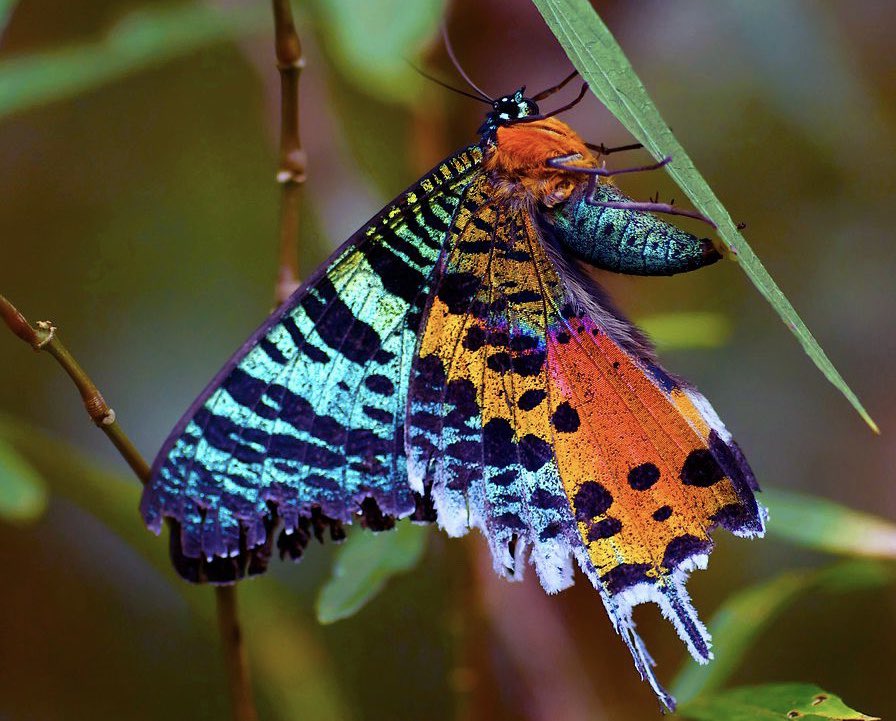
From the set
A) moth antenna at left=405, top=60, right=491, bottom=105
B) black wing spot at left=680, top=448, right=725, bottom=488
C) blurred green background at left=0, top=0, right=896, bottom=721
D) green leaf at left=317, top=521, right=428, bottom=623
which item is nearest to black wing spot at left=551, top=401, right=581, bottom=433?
black wing spot at left=680, top=448, right=725, bottom=488

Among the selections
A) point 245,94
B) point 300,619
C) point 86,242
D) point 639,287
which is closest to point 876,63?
point 639,287

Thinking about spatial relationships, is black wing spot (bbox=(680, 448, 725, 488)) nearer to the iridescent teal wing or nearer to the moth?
the moth

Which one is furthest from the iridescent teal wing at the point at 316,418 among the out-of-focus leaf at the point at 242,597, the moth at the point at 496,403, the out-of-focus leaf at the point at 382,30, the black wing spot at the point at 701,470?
the out-of-focus leaf at the point at 242,597

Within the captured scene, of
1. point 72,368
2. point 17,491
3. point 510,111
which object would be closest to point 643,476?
point 510,111

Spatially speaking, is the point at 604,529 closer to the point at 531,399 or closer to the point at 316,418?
the point at 531,399

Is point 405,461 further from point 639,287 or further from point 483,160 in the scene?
point 639,287

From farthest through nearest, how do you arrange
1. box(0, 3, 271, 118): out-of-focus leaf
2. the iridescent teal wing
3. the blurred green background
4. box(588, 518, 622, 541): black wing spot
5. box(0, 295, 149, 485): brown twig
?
the blurred green background, box(0, 3, 271, 118): out-of-focus leaf, box(588, 518, 622, 541): black wing spot, the iridescent teal wing, box(0, 295, 149, 485): brown twig
